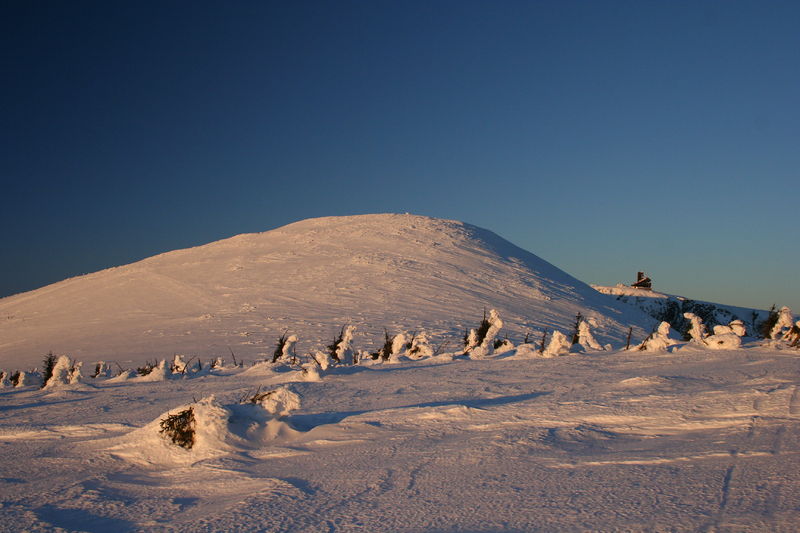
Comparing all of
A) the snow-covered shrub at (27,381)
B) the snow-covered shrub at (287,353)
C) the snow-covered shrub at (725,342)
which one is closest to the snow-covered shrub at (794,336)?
the snow-covered shrub at (725,342)

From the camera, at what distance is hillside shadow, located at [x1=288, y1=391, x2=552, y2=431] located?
3588mm

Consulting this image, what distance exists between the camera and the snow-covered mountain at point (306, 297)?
14398 millimetres

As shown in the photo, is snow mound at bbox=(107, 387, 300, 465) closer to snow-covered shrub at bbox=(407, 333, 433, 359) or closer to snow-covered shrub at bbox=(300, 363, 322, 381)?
Result: snow-covered shrub at bbox=(300, 363, 322, 381)

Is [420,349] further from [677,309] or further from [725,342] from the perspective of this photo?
[677,309]

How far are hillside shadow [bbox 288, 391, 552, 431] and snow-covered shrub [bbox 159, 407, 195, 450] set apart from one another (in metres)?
0.59

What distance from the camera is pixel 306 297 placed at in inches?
736

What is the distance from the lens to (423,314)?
16234 mm

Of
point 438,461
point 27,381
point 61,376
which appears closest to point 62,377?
point 61,376

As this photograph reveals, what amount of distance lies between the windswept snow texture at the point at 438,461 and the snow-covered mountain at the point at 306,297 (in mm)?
7125

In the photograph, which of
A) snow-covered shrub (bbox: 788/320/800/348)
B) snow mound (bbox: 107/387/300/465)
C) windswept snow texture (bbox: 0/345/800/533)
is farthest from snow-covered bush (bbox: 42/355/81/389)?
snow-covered shrub (bbox: 788/320/800/348)

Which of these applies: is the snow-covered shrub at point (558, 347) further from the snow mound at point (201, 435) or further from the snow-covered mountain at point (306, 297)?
the snow mound at point (201, 435)

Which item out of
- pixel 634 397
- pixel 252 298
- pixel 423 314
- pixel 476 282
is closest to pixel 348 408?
pixel 634 397

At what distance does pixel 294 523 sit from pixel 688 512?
4.50ft

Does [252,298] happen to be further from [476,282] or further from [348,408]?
[348,408]
